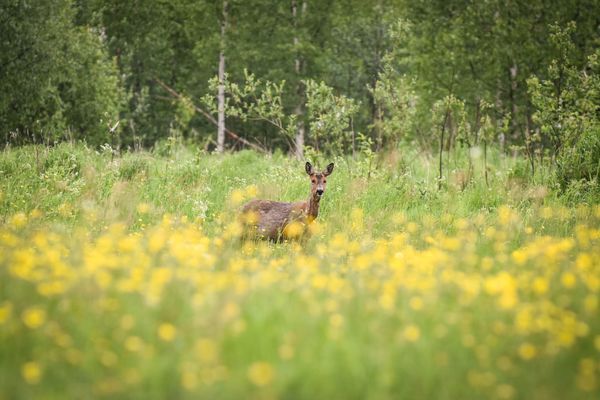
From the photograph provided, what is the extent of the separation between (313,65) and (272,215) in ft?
51.0

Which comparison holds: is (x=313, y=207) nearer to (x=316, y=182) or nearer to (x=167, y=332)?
(x=316, y=182)

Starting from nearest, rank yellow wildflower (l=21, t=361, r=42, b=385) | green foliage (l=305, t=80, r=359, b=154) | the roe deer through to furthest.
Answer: yellow wildflower (l=21, t=361, r=42, b=385) < the roe deer < green foliage (l=305, t=80, r=359, b=154)

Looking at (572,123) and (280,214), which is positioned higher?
(572,123)


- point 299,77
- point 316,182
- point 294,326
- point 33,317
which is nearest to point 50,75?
→ point 299,77

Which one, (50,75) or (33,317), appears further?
(50,75)

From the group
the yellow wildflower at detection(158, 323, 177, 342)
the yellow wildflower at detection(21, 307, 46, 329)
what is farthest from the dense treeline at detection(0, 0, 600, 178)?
the yellow wildflower at detection(158, 323, 177, 342)

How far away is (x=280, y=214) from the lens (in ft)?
29.6

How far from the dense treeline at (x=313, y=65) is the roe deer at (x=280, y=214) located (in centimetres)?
334

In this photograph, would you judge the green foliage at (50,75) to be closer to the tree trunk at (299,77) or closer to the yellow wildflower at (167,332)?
the tree trunk at (299,77)

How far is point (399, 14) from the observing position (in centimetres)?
2386

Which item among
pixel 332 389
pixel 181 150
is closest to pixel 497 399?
pixel 332 389

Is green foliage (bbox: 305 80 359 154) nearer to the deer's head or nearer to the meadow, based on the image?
the deer's head

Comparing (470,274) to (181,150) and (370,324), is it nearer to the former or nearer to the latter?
(370,324)

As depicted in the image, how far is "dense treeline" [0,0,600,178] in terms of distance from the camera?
12.7m
